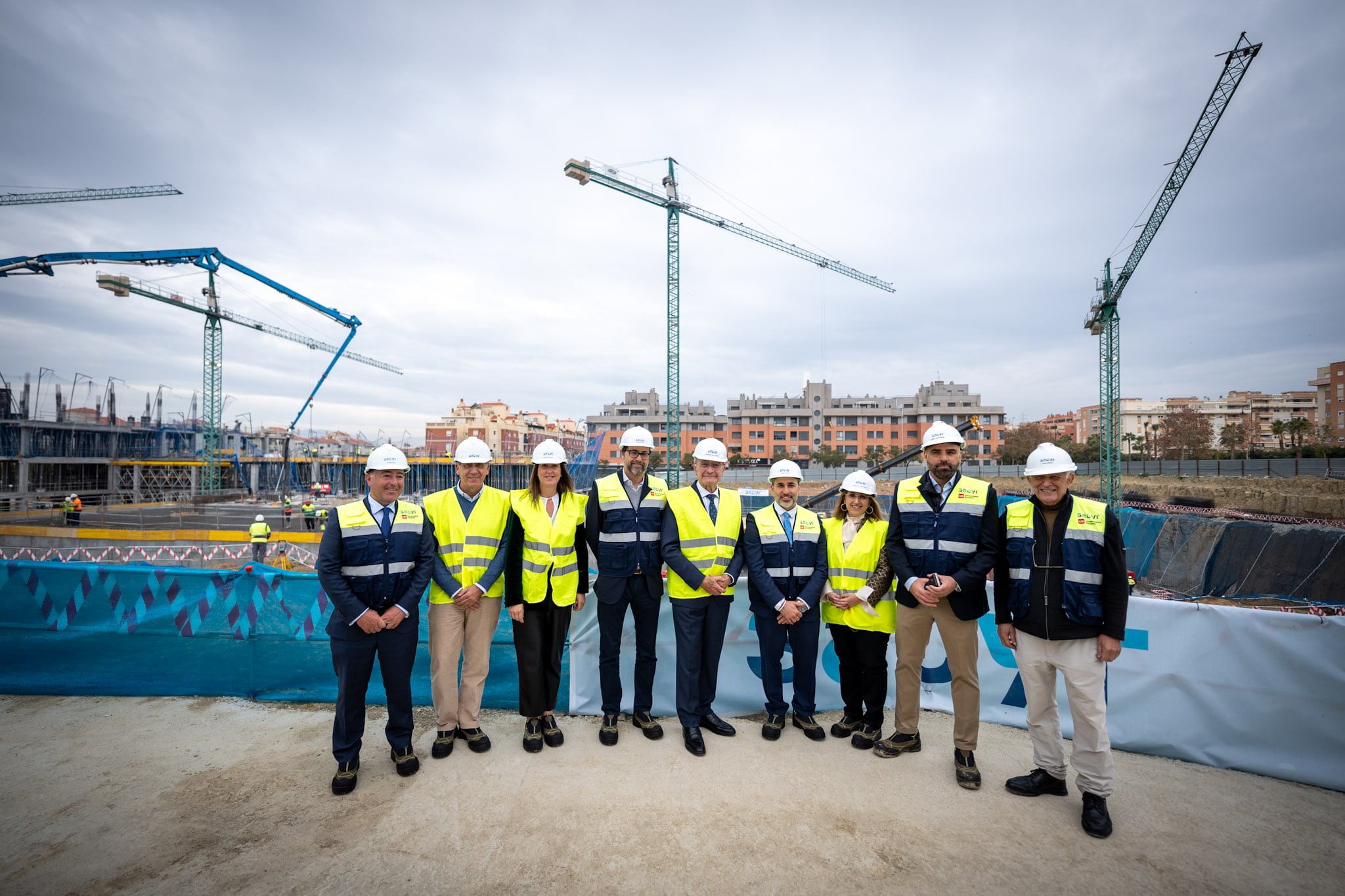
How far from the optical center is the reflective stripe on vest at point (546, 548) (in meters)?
4.10

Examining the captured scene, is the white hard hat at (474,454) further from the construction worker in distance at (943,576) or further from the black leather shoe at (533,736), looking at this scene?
the construction worker in distance at (943,576)

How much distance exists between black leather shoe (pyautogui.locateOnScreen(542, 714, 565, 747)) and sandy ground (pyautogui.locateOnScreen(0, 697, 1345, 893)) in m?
0.08

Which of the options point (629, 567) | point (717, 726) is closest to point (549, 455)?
point (629, 567)

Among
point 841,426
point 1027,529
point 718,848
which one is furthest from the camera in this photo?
point 841,426

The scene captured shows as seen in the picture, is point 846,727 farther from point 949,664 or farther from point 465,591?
point 465,591

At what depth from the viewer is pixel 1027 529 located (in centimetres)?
353

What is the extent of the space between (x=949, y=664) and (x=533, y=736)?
288cm

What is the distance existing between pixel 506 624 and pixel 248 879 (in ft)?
7.00

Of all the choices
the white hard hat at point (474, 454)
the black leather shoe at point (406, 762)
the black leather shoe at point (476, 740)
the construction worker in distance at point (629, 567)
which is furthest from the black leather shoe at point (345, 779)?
the white hard hat at point (474, 454)

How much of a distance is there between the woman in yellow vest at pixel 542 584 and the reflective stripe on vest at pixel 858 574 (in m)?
1.91

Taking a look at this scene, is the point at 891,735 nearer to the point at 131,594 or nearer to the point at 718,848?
the point at 718,848

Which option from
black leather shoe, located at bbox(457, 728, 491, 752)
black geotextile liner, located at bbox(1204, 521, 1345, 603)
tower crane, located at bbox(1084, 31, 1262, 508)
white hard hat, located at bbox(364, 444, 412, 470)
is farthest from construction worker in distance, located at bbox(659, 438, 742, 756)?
tower crane, located at bbox(1084, 31, 1262, 508)

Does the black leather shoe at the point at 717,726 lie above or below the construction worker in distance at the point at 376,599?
below

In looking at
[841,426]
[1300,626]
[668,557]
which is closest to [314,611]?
[668,557]
